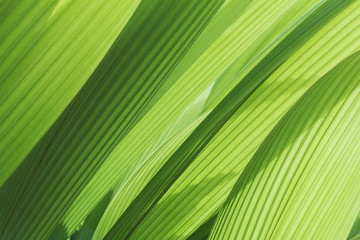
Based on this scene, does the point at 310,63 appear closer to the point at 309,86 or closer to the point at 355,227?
the point at 309,86

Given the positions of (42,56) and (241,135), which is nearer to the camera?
(42,56)

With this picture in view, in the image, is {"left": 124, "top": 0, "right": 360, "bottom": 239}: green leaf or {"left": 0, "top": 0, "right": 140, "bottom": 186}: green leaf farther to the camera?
{"left": 124, "top": 0, "right": 360, "bottom": 239}: green leaf

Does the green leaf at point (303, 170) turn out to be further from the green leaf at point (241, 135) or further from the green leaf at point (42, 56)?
the green leaf at point (42, 56)

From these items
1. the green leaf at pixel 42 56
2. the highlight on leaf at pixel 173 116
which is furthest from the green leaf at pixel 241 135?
the green leaf at pixel 42 56

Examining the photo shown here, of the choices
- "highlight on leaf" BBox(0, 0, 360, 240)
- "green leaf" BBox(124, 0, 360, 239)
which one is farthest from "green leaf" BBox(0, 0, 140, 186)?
"green leaf" BBox(124, 0, 360, 239)

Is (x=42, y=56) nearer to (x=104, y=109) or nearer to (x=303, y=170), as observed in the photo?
(x=104, y=109)

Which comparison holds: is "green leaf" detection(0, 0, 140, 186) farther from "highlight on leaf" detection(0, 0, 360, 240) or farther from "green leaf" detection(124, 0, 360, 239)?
"green leaf" detection(124, 0, 360, 239)

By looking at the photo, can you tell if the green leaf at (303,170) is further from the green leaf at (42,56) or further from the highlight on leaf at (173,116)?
the green leaf at (42,56)

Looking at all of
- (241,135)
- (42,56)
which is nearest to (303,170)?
(241,135)

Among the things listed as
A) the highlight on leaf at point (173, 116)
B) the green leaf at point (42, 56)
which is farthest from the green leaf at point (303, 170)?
the green leaf at point (42, 56)

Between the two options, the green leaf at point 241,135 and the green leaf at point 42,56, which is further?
A: the green leaf at point 241,135

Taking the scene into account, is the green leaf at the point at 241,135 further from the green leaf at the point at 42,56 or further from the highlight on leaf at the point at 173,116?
the green leaf at the point at 42,56
